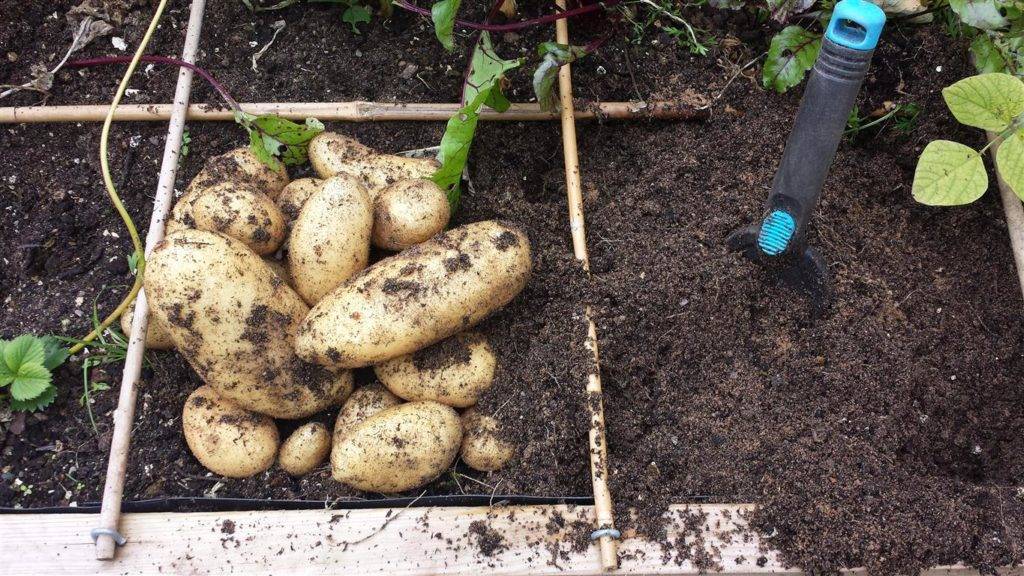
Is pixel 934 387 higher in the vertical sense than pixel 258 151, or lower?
lower

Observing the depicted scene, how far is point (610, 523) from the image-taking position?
4.46 ft

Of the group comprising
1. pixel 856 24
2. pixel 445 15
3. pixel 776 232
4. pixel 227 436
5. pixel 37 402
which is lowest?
pixel 37 402

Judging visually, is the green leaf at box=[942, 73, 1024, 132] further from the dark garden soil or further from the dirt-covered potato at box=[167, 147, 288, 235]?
the dirt-covered potato at box=[167, 147, 288, 235]

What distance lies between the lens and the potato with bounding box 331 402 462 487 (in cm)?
142

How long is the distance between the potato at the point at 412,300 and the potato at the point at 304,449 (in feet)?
0.49

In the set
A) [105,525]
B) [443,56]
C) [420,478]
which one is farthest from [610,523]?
[443,56]

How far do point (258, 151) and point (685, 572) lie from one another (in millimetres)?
1246

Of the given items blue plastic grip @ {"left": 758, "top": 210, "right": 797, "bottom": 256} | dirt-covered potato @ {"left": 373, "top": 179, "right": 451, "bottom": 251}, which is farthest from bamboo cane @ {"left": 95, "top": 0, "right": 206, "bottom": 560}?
blue plastic grip @ {"left": 758, "top": 210, "right": 797, "bottom": 256}

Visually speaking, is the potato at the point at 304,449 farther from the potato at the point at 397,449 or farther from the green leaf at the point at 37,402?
the green leaf at the point at 37,402

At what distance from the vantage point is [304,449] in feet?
4.95

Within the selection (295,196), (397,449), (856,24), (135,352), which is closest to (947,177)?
(856,24)

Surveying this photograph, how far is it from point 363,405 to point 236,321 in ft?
0.98

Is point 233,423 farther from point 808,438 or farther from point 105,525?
point 808,438

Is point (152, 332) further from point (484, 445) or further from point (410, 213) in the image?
point (484, 445)
